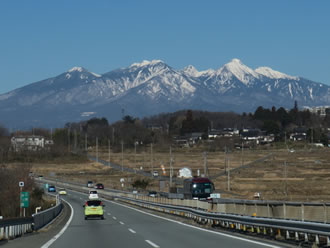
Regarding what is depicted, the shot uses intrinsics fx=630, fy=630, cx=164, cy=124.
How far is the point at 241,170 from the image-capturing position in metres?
122

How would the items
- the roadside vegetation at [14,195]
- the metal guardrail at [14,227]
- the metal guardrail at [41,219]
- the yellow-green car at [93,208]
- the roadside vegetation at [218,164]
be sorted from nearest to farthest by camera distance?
the metal guardrail at [14,227] → the metal guardrail at [41,219] → the yellow-green car at [93,208] → the roadside vegetation at [14,195] → the roadside vegetation at [218,164]

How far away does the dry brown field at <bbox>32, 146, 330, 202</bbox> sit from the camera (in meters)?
85.9

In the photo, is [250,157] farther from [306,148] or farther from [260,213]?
[260,213]

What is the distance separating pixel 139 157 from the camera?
164 m

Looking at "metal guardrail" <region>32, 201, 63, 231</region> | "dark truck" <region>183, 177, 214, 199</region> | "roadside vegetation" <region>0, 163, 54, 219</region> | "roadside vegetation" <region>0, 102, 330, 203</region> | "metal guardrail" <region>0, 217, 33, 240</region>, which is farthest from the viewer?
"roadside vegetation" <region>0, 102, 330, 203</region>

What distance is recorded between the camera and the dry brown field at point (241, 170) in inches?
3383

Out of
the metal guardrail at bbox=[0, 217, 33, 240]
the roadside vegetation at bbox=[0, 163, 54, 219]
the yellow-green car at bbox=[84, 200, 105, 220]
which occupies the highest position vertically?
the metal guardrail at bbox=[0, 217, 33, 240]

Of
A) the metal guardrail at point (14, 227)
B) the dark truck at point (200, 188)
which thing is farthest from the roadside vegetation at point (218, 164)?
the metal guardrail at point (14, 227)

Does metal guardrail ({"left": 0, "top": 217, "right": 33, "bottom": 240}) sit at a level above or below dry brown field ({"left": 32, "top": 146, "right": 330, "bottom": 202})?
above

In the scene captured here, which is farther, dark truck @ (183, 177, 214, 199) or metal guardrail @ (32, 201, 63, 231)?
dark truck @ (183, 177, 214, 199)

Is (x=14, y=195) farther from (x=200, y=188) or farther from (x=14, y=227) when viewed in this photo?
(x=14, y=227)

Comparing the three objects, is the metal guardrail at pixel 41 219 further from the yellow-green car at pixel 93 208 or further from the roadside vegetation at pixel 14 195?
the roadside vegetation at pixel 14 195

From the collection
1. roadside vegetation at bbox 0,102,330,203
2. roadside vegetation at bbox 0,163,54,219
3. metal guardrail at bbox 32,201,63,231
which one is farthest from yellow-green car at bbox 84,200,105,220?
roadside vegetation at bbox 0,102,330,203

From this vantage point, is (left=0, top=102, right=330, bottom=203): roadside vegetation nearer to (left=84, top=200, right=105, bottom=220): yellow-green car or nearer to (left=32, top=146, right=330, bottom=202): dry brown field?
(left=32, top=146, right=330, bottom=202): dry brown field
